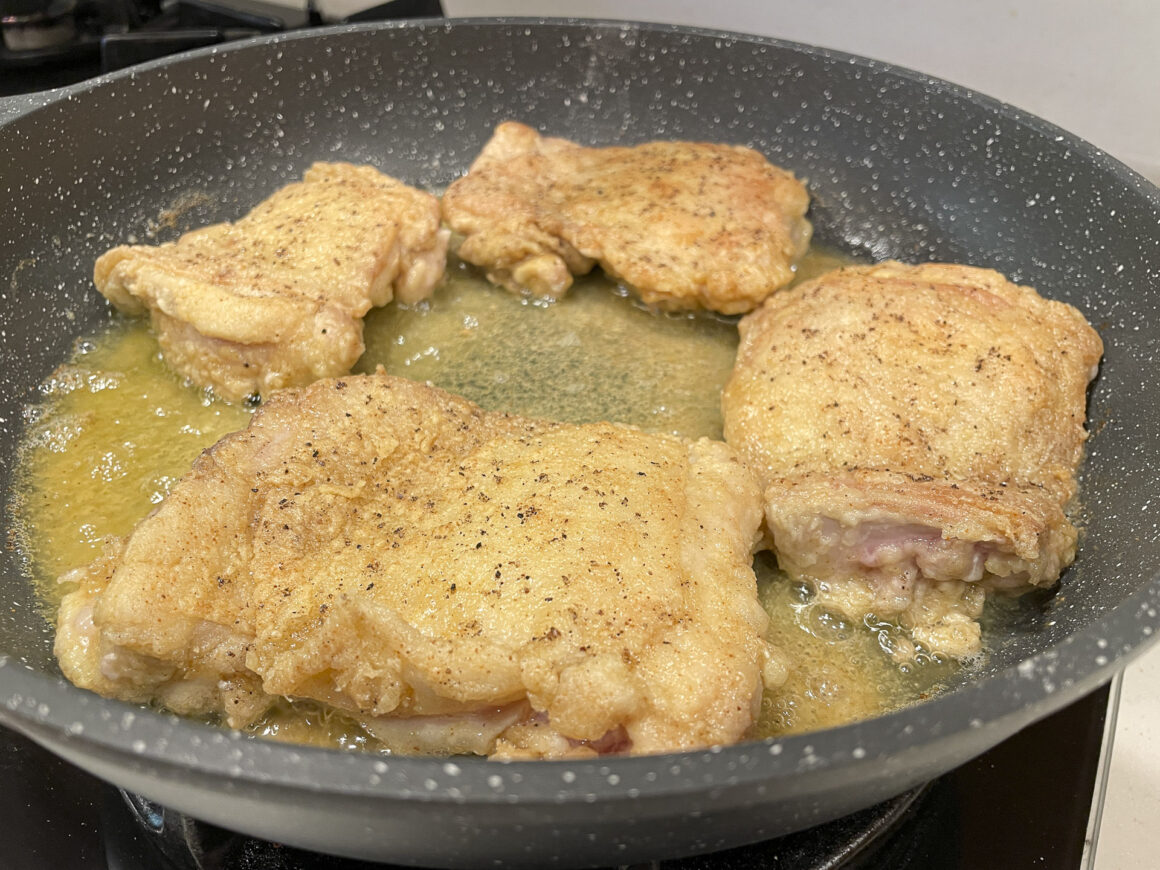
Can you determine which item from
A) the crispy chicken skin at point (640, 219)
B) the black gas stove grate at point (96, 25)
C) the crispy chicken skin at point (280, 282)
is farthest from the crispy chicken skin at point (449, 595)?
the black gas stove grate at point (96, 25)

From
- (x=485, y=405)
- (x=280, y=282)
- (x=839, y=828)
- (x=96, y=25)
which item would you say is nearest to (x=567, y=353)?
(x=485, y=405)

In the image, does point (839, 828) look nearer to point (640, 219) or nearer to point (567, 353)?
point (567, 353)

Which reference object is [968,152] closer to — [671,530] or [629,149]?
[629,149]

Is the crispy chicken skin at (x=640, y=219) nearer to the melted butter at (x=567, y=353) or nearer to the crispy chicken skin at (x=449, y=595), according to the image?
the melted butter at (x=567, y=353)

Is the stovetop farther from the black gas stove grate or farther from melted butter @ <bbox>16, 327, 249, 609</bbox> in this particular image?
the black gas stove grate

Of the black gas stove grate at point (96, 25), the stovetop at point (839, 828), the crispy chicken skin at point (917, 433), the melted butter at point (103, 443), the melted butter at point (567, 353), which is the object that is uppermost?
the black gas stove grate at point (96, 25)

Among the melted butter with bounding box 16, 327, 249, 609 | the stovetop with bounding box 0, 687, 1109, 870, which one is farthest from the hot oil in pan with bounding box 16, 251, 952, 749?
the stovetop with bounding box 0, 687, 1109, 870
